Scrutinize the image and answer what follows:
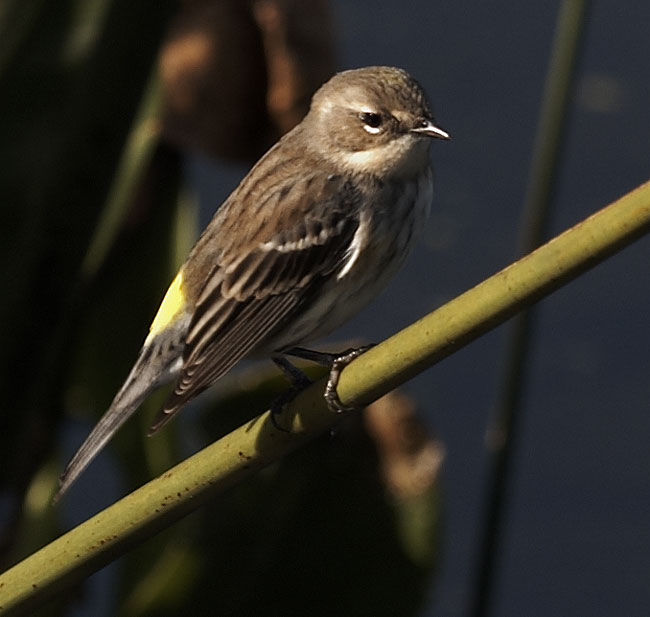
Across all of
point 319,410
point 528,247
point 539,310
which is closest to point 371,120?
point 528,247

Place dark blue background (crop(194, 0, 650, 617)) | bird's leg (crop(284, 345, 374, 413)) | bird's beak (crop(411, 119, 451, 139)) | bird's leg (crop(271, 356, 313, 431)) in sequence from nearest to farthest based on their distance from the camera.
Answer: bird's leg (crop(284, 345, 374, 413)), bird's leg (crop(271, 356, 313, 431)), bird's beak (crop(411, 119, 451, 139)), dark blue background (crop(194, 0, 650, 617))

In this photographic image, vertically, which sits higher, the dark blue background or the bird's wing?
the dark blue background

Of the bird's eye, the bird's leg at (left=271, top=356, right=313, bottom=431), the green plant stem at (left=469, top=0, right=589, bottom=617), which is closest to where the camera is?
the bird's leg at (left=271, top=356, right=313, bottom=431)

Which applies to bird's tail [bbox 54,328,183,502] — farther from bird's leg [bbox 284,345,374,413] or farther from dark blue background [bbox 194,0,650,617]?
dark blue background [bbox 194,0,650,617]

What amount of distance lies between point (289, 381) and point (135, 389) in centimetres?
37

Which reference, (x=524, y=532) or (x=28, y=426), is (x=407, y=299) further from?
(x=28, y=426)

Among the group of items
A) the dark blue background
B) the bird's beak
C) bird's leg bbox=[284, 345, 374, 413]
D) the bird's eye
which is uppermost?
the dark blue background

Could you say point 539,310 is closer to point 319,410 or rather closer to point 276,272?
point 276,272

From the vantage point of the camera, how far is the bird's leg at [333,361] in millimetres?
2072

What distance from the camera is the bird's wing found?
112 inches

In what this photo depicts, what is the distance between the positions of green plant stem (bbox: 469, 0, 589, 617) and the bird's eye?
11.6 inches

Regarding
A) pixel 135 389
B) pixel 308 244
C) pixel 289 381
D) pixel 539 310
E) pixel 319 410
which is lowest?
pixel 319 410

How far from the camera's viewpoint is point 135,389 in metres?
2.76

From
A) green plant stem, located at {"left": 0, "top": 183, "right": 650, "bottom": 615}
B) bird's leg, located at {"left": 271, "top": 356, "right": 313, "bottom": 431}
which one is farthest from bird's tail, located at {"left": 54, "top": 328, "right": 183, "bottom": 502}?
green plant stem, located at {"left": 0, "top": 183, "right": 650, "bottom": 615}
